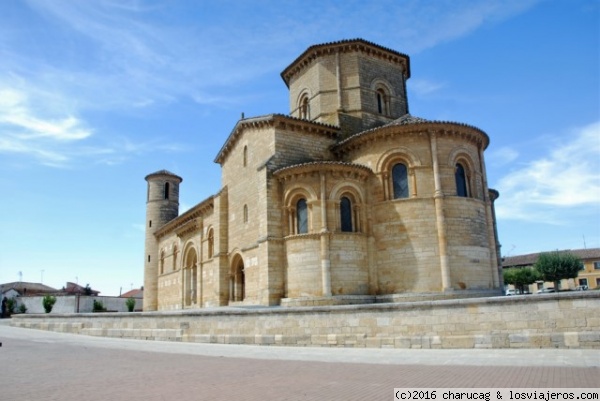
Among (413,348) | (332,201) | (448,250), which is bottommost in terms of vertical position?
Result: (413,348)

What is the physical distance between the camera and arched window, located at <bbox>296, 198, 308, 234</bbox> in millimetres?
20703

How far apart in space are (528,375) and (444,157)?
14.1 metres

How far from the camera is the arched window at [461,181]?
21.2 metres

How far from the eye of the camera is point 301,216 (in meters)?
21.0

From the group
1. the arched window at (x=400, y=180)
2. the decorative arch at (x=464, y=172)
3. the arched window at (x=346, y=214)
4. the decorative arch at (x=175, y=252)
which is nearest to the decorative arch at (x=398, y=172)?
the arched window at (x=400, y=180)

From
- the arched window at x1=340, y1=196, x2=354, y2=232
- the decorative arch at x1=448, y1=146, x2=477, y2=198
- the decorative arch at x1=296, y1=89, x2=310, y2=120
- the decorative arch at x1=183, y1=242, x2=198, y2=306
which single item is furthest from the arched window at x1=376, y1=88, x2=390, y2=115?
the decorative arch at x1=183, y1=242, x2=198, y2=306

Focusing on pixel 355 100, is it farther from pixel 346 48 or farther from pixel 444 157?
pixel 444 157

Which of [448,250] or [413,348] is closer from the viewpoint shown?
[413,348]

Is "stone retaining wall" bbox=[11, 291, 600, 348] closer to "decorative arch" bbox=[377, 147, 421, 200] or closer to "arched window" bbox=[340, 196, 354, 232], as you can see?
"arched window" bbox=[340, 196, 354, 232]

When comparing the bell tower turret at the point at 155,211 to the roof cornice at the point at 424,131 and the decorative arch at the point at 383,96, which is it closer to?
the decorative arch at the point at 383,96

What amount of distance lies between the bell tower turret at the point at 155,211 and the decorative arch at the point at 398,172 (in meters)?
26.3

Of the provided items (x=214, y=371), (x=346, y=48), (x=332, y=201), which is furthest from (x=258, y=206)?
(x=214, y=371)

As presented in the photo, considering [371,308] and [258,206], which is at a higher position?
[258,206]

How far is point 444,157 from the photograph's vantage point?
68.6 feet
